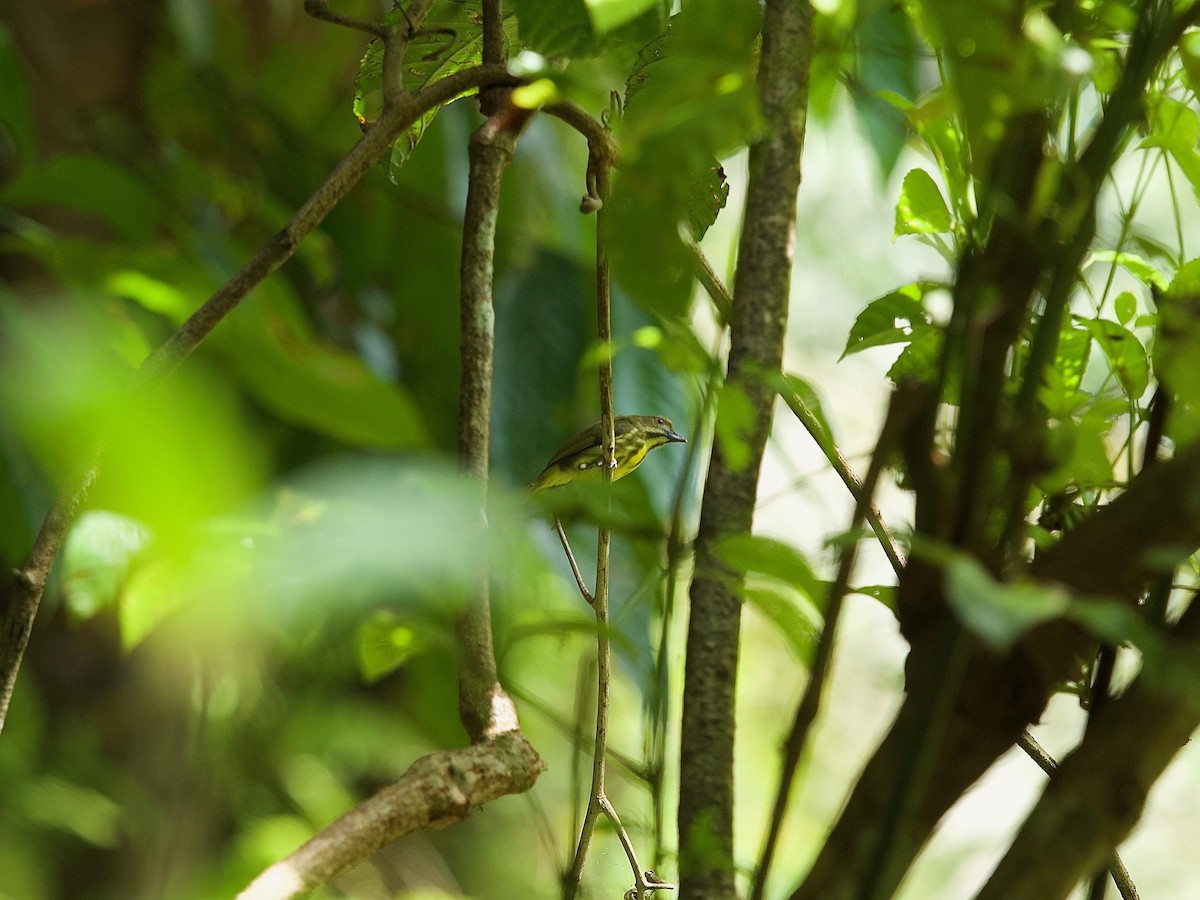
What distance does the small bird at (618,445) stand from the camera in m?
1.17

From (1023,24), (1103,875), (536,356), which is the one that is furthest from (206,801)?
(1023,24)

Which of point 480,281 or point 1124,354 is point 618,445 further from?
point 1124,354

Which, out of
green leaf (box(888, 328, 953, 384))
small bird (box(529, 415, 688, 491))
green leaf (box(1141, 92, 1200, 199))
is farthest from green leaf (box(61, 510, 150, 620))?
green leaf (box(1141, 92, 1200, 199))

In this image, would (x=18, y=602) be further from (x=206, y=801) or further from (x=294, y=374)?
(x=206, y=801)

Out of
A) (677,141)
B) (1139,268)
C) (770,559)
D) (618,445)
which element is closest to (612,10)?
(677,141)

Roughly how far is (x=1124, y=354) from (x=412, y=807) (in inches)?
14.1

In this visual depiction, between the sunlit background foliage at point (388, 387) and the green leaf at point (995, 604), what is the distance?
73mm

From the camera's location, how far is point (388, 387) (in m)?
1.21

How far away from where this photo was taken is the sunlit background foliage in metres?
0.36

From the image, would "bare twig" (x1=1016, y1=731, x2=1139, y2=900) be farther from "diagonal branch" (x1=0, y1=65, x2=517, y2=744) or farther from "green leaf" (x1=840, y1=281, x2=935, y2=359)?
"diagonal branch" (x1=0, y1=65, x2=517, y2=744)

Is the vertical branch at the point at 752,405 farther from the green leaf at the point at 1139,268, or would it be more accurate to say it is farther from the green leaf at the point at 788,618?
the green leaf at the point at 1139,268

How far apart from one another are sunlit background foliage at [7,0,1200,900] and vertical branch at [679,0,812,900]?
0.05 feet

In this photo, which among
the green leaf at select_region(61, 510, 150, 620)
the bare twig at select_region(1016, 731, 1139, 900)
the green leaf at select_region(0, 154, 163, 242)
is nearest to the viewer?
the bare twig at select_region(1016, 731, 1139, 900)

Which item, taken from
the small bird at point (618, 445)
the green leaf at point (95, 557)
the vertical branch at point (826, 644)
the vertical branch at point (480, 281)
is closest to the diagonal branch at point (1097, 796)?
the vertical branch at point (826, 644)
